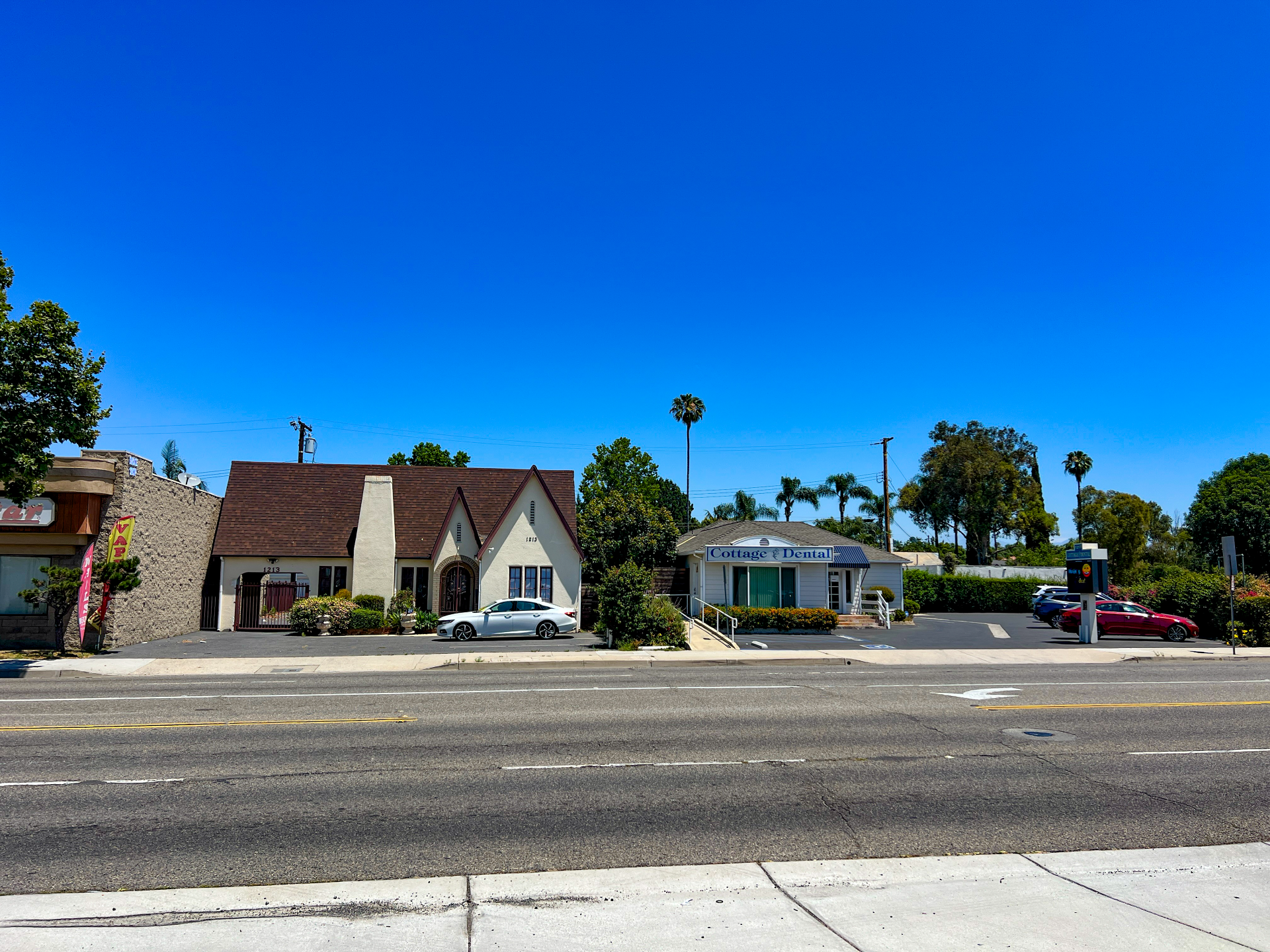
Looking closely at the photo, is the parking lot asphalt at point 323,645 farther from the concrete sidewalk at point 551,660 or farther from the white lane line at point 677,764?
the white lane line at point 677,764

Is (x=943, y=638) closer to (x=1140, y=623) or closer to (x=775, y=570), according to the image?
(x=1140, y=623)

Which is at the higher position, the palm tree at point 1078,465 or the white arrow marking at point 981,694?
the palm tree at point 1078,465

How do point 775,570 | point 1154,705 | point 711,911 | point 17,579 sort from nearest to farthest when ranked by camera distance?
point 711,911, point 1154,705, point 17,579, point 775,570

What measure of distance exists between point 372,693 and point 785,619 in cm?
2234

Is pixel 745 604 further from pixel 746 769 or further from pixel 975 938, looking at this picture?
pixel 975 938

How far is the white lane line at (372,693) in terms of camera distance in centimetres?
1533

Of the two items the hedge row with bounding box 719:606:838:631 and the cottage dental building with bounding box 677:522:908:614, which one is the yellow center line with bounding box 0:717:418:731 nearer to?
the hedge row with bounding box 719:606:838:631

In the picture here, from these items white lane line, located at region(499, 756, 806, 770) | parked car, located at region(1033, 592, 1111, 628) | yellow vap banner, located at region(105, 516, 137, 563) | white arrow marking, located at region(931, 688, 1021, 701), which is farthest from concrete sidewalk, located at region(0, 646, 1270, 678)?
white lane line, located at region(499, 756, 806, 770)

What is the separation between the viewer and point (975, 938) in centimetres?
543

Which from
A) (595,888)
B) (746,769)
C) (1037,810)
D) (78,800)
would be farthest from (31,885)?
(1037,810)

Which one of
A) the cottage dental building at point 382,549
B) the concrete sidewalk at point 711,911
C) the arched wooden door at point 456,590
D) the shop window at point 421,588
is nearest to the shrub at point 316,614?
the cottage dental building at point 382,549

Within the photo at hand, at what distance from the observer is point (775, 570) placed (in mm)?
39562

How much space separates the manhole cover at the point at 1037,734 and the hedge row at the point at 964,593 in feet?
124

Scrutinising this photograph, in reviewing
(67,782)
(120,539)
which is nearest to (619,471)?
(120,539)
